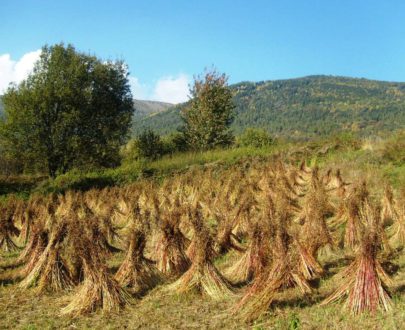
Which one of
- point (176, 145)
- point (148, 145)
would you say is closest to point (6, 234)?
point (148, 145)

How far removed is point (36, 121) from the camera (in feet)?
71.1

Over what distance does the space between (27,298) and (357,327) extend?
3.89 m

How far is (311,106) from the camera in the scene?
142750 mm

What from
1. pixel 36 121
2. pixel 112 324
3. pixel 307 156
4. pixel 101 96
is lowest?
pixel 112 324

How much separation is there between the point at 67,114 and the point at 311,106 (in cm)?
12962

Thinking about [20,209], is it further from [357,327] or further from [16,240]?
[357,327]

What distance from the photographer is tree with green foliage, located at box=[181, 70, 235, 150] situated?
969 inches

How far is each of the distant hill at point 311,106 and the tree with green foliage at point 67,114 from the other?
83.3 meters

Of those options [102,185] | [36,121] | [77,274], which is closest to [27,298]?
[77,274]

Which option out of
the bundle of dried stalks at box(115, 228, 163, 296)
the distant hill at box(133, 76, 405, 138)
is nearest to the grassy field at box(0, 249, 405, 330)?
the bundle of dried stalks at box(115, 228, 163, 296)

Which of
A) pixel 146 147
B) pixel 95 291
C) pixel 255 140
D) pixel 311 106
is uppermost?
pixel 311 106

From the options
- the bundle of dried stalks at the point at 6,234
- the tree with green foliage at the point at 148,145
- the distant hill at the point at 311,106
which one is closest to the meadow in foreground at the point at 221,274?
the bundle of dried stalks at the point at 6,234

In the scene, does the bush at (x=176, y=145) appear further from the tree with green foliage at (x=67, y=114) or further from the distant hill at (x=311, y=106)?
the distant hill at (x=311, y=106)

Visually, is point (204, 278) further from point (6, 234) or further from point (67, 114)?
point (67, 114)
